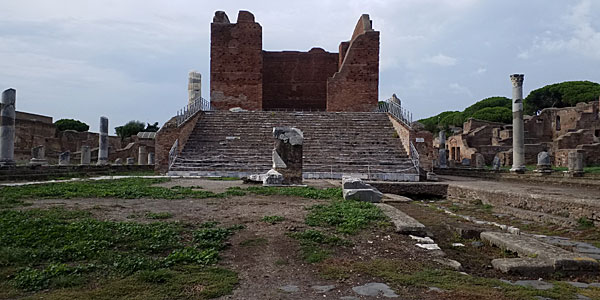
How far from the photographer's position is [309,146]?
679 inches

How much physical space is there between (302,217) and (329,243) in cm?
131

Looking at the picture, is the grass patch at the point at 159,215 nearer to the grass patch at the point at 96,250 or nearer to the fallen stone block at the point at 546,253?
the grass patch at the point at 96,250

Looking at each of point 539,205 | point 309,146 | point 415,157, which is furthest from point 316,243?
point 309,146

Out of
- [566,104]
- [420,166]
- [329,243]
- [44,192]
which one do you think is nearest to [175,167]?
[44,192]

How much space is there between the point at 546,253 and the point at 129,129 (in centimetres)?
5990

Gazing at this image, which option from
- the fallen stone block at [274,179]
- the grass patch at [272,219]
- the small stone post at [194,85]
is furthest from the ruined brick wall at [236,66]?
the grass patch at [272,219]

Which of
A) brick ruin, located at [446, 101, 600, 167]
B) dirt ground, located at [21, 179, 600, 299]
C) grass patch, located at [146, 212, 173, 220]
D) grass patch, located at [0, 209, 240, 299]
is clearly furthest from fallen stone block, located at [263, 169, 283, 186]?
brick ruin, located at [446, 101, 600, 167]

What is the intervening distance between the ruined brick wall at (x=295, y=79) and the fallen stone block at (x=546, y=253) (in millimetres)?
26370

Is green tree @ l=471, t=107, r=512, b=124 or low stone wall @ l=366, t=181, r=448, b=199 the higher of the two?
green tree @ l=471, t=107, r=512, b=124

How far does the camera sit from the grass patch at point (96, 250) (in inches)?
124

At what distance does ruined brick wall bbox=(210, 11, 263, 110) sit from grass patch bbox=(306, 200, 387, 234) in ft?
67.8

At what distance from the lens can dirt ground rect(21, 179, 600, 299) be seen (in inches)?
123

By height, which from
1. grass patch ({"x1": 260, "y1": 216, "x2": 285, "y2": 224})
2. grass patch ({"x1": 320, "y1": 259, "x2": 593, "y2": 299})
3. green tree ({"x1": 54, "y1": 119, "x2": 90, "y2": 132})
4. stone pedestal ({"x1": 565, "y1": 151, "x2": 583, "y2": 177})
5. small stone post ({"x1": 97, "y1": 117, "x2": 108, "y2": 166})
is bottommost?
grass patch ({"x1": 320, "y1": 259, "x2": 593, "y2": 299})

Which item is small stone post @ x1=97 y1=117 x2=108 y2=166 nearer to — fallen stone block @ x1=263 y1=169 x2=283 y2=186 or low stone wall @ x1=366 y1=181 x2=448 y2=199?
fallen stone block @ x1=263 y1=169 x2=283 y2=186
